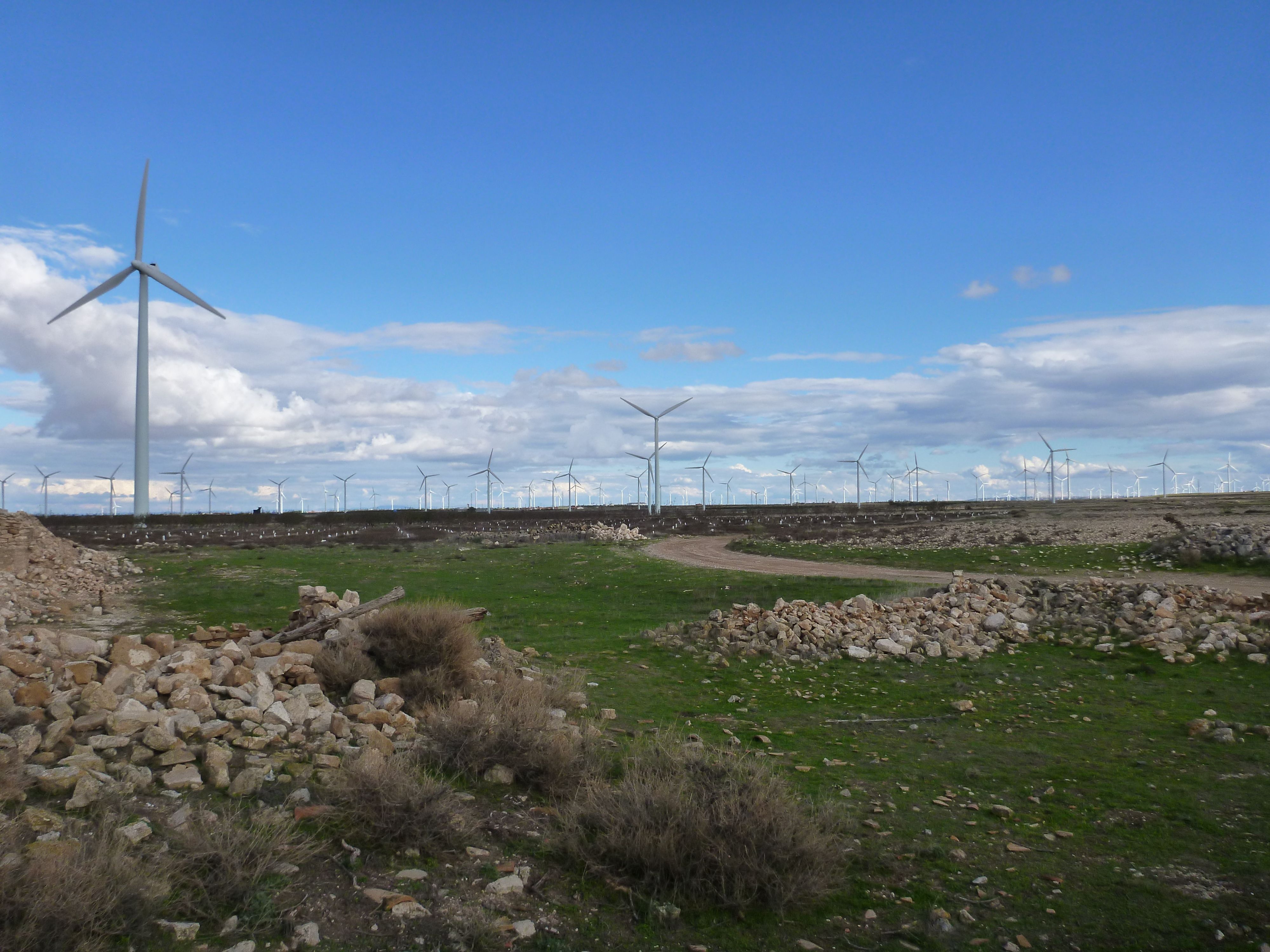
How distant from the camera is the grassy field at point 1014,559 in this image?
28453mm

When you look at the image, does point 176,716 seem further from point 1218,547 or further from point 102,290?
point 102,290

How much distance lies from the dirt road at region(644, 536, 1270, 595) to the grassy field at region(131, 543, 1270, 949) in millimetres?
8958

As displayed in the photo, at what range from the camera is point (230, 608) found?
74.7ft

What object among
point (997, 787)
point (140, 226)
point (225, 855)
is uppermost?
point (140, 226)

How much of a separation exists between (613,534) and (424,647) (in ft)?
168

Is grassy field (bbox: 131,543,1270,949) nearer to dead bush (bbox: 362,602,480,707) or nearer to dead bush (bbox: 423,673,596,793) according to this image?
dead bush (bbox: 423,673,596,793)

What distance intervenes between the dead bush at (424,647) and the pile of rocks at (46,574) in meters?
10.4

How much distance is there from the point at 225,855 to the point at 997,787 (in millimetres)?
7946

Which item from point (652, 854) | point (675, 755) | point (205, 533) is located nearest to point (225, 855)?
point (652, 854)

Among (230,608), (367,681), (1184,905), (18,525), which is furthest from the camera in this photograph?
(18,525)

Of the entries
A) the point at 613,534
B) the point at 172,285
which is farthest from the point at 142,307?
the point at 613,534

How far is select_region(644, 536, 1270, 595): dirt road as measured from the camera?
2461 centimetres

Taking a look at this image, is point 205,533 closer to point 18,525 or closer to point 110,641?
point 18,525

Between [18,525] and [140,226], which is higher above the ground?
[140,226]
